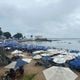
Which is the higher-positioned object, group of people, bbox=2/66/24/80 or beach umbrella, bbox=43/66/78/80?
beach umbrella, bbox=43/66/78/80

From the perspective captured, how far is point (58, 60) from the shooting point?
28625mm

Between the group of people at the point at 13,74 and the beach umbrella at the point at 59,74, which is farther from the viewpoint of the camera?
the group of people at the point at 13,74

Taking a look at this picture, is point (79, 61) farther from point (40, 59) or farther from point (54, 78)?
point (54, 78)

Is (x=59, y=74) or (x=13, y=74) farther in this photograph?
(x=13, y=74)

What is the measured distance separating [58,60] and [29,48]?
30.1 meters

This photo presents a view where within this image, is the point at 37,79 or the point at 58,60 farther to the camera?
the point at 58,60

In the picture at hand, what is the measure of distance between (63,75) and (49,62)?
15235mm

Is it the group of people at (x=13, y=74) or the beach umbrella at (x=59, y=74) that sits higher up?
the beach umbrella at (x=59, y=74)

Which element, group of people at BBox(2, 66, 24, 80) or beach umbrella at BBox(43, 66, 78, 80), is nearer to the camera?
beach umbrella at BBox(43, 66, 78, 80)

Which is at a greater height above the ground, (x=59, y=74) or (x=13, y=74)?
(x=59, y=74)

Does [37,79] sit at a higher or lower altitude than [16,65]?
lower

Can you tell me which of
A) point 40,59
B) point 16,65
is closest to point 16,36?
point 40,59

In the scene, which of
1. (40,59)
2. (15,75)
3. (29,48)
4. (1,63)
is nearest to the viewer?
(15,75)

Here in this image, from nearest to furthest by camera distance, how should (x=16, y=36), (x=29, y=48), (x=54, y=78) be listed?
(x=54, y=78) → (x=29, y=48) → (x=16, y=36)
